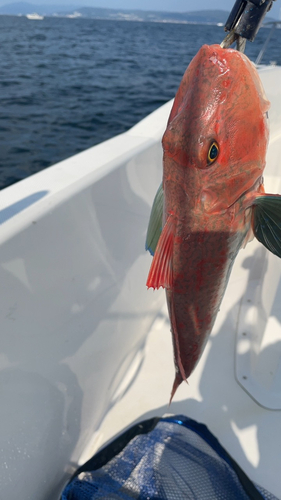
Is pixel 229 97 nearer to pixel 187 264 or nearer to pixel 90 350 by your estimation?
pixel 187 264

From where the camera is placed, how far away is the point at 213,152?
3.32 ft

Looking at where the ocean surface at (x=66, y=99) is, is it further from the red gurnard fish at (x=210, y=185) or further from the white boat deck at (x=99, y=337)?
the red gurnard fish at (x=210, y=185)

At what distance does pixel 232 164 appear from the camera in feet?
3.36

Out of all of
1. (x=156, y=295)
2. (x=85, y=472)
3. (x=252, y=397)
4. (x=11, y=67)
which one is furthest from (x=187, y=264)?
(x=11, y=67)

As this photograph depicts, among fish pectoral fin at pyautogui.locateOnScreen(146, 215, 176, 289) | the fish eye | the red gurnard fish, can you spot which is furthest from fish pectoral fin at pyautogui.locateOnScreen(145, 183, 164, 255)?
the fish eye

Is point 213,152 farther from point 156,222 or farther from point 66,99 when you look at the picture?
point 66,99

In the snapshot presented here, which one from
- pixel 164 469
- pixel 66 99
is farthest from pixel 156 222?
pixel 66 99

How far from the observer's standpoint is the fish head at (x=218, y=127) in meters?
0.97

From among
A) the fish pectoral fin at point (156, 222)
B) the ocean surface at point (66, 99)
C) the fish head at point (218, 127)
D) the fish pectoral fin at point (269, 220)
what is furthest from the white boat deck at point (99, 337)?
the ocean surface at point (66, 99)

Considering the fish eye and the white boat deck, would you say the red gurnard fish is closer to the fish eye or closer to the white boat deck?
the fish eye

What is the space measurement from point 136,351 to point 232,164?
1.77 meters

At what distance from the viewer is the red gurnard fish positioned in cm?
98

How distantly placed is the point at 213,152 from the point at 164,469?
4.77 ft

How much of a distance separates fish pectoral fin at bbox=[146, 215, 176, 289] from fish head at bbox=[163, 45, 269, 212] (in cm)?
12
